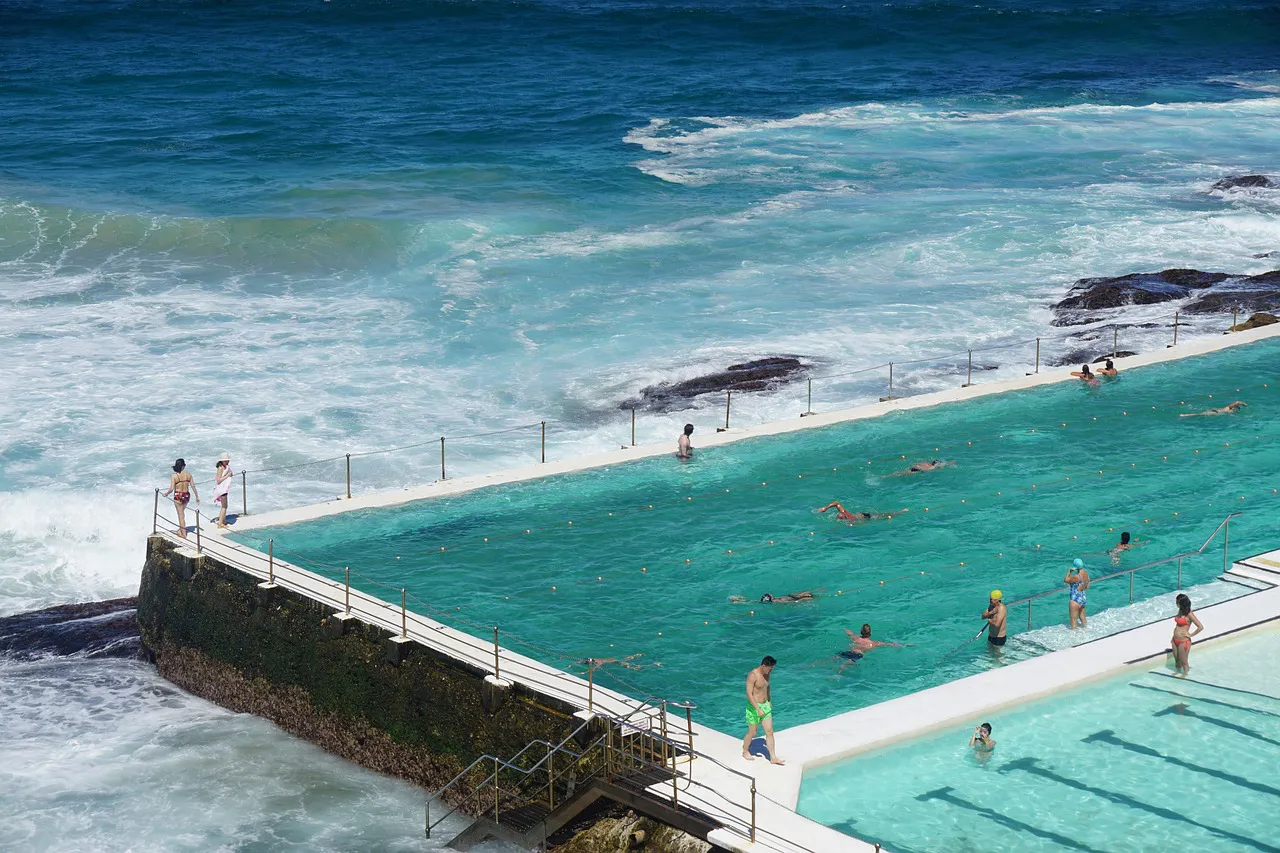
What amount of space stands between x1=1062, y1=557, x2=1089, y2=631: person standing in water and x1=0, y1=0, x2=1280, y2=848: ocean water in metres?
12.2

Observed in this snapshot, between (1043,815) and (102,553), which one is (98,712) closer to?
(102,553)

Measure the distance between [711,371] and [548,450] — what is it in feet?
19.4

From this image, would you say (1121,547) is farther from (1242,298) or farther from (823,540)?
(1242,298)

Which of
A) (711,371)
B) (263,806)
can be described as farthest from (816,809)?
(711,371)

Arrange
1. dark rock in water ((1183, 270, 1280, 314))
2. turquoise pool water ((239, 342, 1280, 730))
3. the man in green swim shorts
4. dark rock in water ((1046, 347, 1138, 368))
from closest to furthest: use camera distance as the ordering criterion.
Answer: the man in green swim shorts → turquoise pool water ((239, 342, 1280, 730)) → dark rock in water ((1046, 347, 1138, 368)) → dark rock in water ((1183, 270, 1280, 314))

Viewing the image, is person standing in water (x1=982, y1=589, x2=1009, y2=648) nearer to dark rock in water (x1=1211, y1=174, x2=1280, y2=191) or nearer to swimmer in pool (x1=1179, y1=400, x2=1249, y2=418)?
swimmer in pool (x1=1179, y1=400, x2=1249, y2=418)

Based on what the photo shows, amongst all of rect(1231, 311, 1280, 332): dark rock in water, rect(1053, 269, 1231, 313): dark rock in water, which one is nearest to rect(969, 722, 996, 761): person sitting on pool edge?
rect(1231, 311, 1280, 332): dark rock in water

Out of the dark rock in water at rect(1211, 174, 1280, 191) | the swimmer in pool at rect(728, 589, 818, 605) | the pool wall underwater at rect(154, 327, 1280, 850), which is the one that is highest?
the dark rock in water at rect(1211, 174, 1280, 191)

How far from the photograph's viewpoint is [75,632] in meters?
23.8

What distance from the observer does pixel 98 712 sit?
69.8 feet

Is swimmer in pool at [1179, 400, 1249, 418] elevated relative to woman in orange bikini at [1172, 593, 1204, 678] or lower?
elevated

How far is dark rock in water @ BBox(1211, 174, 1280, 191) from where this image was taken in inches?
2146

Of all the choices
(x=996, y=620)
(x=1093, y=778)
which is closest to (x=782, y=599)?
(x=996, y=620)

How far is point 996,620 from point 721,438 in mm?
8994
